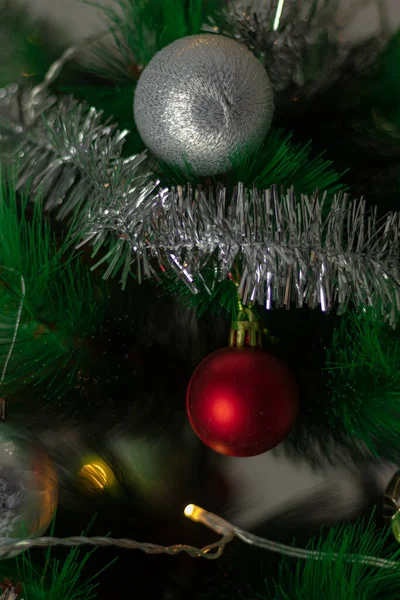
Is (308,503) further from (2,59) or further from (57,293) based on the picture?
(2,59)

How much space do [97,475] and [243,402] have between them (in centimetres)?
14

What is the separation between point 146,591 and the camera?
0.38 meters

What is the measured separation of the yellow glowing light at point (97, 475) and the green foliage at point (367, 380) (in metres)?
0.16

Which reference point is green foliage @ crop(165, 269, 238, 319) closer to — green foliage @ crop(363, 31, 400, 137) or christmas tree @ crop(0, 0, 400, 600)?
christmas tree @ crop(0, 0, 400, 600)

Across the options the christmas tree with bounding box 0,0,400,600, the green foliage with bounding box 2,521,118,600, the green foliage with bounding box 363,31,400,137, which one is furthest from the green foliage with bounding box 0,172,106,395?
the green foliage with bounding box 363,31,400,137

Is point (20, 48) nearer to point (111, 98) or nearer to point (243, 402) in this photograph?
point (111, 98)

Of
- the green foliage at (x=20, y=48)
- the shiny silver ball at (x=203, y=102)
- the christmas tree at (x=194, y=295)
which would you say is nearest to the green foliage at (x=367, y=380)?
the christmas tree at (x=194, y=295)

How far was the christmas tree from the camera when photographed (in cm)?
29

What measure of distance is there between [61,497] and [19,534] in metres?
0.09

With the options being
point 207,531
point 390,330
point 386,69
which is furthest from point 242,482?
point 386,69

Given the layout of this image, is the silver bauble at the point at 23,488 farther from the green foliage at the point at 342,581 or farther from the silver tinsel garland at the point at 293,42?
the silver tinsel garland at the point at 293,42

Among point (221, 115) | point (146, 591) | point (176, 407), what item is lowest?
point (146, 591)

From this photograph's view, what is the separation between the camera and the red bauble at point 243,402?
33 centimetres

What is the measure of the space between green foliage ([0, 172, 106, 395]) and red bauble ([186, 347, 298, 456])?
0.28 feet
